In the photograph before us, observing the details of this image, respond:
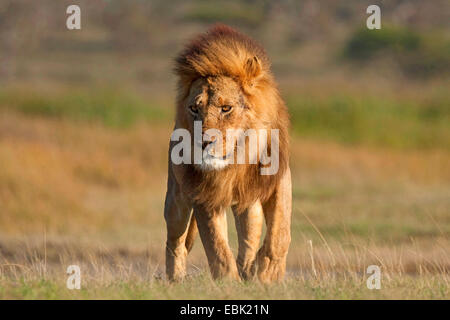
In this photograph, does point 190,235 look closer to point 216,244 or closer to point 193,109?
point 216,244

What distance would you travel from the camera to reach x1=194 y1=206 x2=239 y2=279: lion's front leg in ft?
17.3

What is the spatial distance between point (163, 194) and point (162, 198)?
46 cm

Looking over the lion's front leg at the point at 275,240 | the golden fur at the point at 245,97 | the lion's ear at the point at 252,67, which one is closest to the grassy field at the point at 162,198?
the lion's front leg at the point at 275,240

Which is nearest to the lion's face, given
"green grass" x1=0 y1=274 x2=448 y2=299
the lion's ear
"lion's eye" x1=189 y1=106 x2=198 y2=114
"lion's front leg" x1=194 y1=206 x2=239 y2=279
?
"lion's eye" x1=189 y1=106 x2=198 y2=114

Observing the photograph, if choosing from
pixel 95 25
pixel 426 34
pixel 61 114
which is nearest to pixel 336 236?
pixel 61 114

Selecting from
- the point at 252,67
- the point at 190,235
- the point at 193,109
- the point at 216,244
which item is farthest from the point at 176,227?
the point at 252,67

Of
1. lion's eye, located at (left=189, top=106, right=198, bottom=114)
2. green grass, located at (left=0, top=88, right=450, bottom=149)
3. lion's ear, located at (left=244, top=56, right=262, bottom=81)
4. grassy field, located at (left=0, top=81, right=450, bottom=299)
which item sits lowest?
grassy field, located at (left=0, top=81, right=450, bottom=299)

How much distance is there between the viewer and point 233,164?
5.34m

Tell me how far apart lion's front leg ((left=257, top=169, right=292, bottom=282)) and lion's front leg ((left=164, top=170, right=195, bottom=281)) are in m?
0.64

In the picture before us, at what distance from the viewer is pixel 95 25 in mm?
39406

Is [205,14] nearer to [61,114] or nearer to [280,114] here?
[61,114]

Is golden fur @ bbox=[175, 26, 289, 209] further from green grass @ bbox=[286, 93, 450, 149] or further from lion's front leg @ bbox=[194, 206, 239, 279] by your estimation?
green grass @ bbox=[286, 93, 450, 149]

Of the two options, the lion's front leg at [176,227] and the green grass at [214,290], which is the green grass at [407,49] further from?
the green grass at [214,290]

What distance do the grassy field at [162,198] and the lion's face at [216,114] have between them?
2.20 ft
